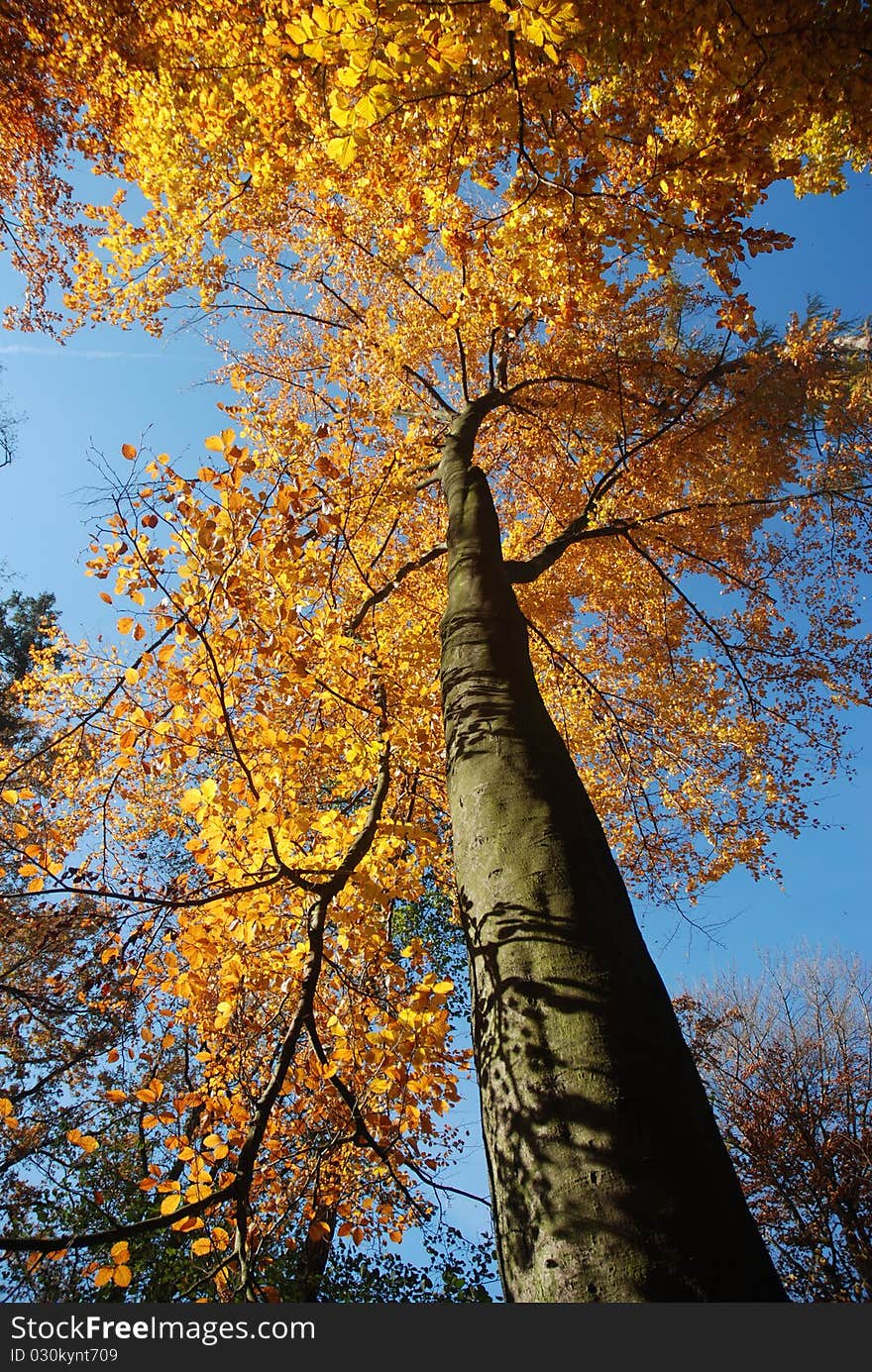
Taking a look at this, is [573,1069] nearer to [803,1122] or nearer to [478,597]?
[478,597]

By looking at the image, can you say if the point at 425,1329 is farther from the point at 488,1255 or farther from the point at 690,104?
the point at 488,1255

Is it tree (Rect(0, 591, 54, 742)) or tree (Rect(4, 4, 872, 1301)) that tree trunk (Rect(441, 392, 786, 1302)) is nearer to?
tree (Rect(4, 4, 872, 1301))

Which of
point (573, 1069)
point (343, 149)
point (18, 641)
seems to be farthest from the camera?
point (18, 641)

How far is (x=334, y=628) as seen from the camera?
4.28m

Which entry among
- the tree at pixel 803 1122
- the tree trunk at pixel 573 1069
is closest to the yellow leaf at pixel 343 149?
the tree trunk at pixel 573 1069

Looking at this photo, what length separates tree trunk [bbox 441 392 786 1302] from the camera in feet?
4.08

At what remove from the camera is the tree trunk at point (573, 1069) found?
1.24 m

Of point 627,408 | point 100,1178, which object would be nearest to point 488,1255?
point 100,1178

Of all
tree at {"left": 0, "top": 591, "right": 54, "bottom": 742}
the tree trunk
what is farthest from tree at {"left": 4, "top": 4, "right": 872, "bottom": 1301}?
tree at {"left": 0, "top": 591, "right": 54, "bottom": 742}

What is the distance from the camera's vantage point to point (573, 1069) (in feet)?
5.02

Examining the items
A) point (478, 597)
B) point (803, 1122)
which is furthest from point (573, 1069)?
point (803, 1122)

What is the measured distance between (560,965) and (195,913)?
2.34 m

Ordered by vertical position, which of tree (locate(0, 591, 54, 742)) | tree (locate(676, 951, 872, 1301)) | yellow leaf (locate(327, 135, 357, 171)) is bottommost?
tree (locate(676, 951, 872, 1301))

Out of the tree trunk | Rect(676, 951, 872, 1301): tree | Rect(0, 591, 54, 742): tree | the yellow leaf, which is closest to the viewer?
the tree trunk
